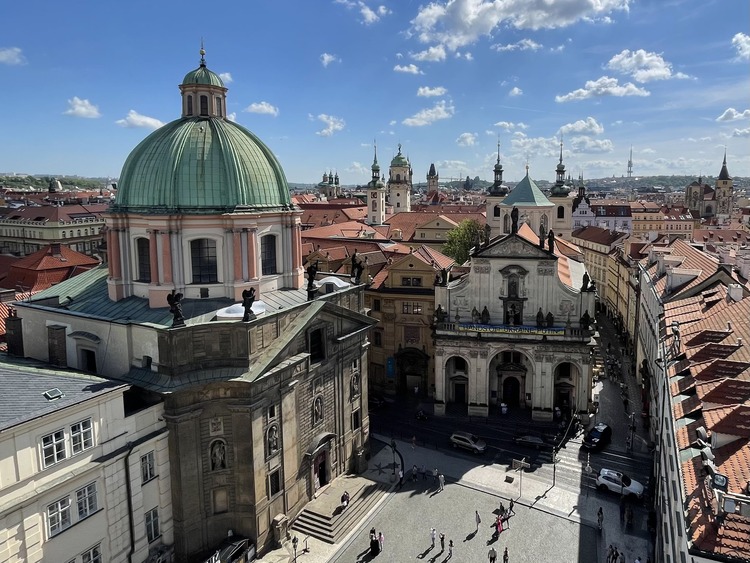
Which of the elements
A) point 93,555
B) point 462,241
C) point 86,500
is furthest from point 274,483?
point 462,241

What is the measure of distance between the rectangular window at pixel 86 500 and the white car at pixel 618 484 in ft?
104

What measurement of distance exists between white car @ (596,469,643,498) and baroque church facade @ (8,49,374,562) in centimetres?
1696

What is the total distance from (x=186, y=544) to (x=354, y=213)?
102 meters

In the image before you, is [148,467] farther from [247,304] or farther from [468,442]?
[468,442]

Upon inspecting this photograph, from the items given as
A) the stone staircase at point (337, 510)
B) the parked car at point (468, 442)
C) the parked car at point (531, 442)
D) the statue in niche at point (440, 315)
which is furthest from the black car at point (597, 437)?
the stone staircase at point (337, 510)

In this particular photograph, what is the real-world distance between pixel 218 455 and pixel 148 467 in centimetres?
367

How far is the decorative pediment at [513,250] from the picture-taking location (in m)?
51.4

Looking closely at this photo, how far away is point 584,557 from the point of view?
33.3m

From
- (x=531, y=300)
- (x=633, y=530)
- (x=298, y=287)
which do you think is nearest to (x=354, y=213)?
(x=531, y=300)

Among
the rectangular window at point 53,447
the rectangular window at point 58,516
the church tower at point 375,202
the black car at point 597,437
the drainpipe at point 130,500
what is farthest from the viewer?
the church tower at point 375,202

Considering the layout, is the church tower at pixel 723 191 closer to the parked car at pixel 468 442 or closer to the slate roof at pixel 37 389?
the parked car at pixel 468 442

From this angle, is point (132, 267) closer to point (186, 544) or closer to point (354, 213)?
point (186, 544)

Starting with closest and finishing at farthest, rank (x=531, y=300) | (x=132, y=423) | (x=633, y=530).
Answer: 1. (x=132, y=423)
2. (x=633, y=530)
3. (x=531, y=300)

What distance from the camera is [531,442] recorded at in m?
46.7
